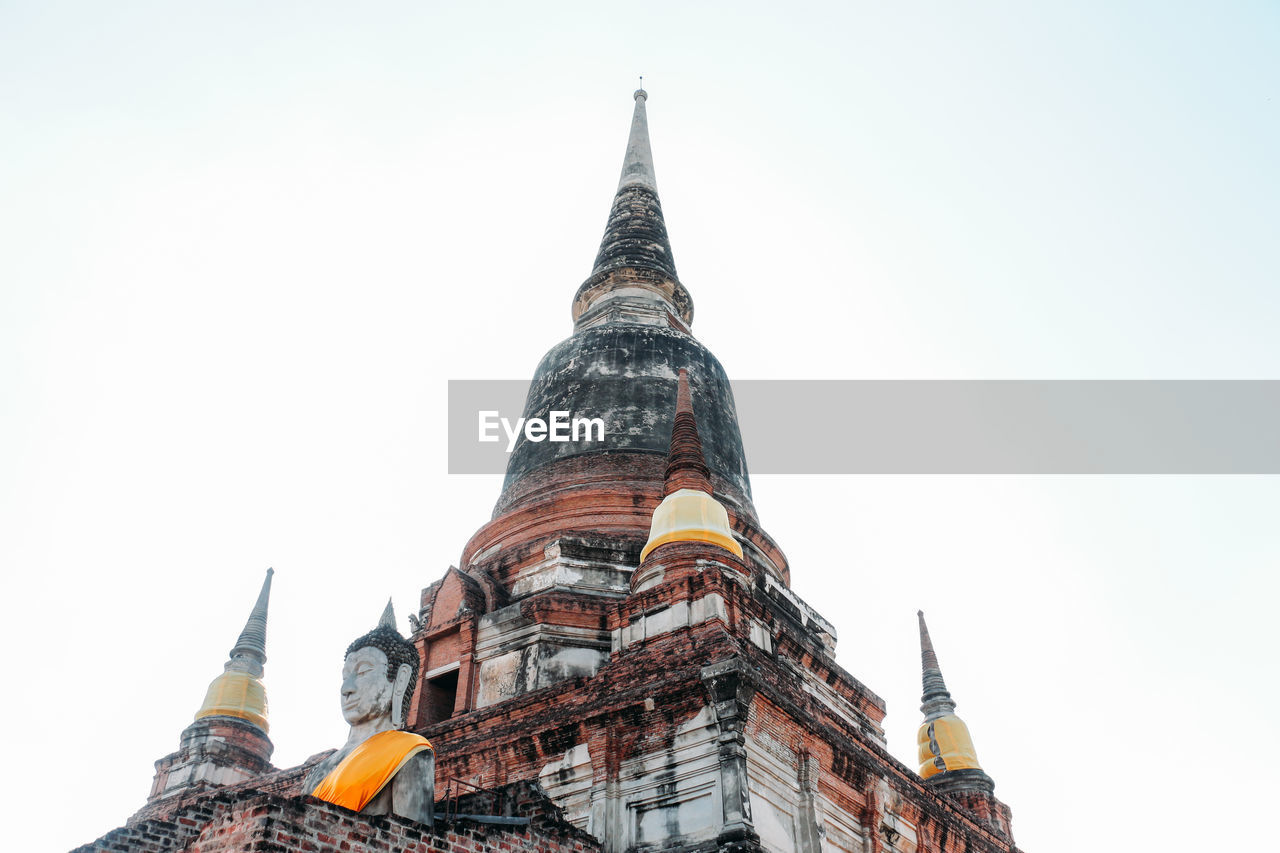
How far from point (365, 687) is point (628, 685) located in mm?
3667

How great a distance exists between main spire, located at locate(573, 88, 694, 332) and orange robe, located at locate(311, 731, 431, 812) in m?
14.2

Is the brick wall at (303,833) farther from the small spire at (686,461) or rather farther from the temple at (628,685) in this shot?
the small spire at (686,461)

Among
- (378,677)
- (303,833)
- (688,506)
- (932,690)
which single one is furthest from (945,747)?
(303,833)

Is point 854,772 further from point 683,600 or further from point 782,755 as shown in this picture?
point 683,600

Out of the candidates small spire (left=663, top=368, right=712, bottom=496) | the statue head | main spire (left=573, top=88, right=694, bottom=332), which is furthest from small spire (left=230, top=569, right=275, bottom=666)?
the statue head

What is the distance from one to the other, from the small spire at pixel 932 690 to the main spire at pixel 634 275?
8.85 meters

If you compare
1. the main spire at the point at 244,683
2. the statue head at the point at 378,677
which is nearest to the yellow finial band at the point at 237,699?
the main spire at the point at 244,683

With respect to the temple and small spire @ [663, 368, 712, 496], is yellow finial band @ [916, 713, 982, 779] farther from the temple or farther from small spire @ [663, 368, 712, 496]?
small spire @ [663, 368, 712, 496]

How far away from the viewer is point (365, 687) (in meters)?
9.99

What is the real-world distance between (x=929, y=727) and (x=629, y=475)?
874 centimetres

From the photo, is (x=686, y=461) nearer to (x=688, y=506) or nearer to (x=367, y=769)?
(x=688, y=506)

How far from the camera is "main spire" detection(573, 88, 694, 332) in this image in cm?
2345

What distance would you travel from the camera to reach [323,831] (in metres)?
7.70

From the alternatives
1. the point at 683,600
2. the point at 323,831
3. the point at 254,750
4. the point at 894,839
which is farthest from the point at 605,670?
the point at 254,750
